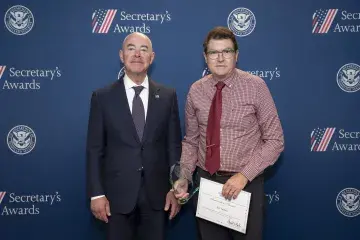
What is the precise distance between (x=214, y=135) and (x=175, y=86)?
828 millimetres

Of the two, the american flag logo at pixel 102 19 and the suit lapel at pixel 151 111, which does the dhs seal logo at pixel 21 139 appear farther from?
the suit lapel at pixel 151 111

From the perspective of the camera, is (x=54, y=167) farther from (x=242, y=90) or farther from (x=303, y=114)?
(x=303, y=114)

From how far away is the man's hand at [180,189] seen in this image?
6.90 ft

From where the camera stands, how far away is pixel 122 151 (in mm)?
2145

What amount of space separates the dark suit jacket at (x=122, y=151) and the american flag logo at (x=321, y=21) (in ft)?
4.52

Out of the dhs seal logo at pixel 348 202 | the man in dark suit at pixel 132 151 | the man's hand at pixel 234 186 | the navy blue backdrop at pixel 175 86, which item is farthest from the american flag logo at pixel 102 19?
the dhs seal logo at pixel 348 202

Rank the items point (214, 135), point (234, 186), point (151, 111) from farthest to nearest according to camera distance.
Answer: point (151, 111), point (214, 135), point (234, 186)

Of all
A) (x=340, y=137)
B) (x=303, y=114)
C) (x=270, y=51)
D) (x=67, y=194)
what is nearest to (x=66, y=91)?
(x=67, y=194)

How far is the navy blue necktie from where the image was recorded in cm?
217

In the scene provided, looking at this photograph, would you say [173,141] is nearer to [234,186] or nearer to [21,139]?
[234,186]

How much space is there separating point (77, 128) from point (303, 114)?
1703mm

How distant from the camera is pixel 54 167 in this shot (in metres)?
2.83

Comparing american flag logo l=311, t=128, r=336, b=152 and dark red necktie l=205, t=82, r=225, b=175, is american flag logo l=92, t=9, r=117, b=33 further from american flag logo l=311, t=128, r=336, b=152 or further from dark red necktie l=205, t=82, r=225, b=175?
american flag logo l=311, t=128, r=336, b=152

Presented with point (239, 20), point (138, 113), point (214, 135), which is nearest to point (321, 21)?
A: point (239, 20)
